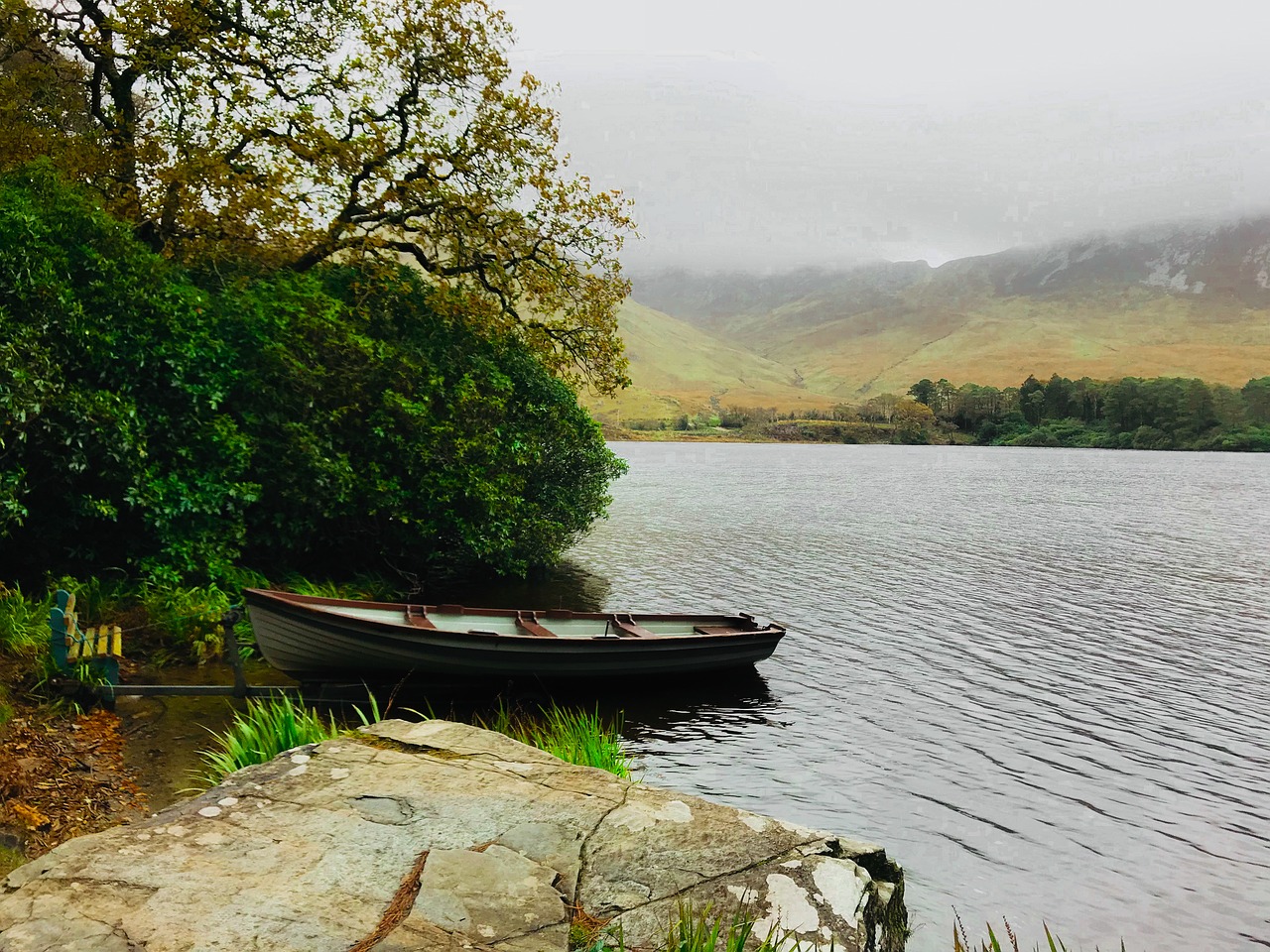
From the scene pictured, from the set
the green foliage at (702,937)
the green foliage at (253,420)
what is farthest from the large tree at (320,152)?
the green foliage at (702,937)

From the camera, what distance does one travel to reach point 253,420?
60.6 ft

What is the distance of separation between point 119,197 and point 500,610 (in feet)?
44.4

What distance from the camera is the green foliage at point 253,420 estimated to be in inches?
574

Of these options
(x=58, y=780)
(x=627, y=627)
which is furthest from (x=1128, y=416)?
(x=58, y=780)

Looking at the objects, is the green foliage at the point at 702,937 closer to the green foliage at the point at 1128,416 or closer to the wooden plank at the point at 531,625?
the wooden plank at the point at 531,625

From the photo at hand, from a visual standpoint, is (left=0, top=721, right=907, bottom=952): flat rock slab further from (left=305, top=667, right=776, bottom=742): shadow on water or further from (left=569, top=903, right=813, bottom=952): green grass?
(left=305, top=667, right=776, bottom=742): shadow on water

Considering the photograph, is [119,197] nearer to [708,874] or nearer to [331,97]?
[331,97]

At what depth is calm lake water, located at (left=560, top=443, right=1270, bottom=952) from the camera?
1056 centimetres

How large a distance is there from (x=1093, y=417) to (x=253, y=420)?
7170 inches

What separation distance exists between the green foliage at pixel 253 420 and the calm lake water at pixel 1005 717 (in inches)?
243

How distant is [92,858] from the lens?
5.43 metres

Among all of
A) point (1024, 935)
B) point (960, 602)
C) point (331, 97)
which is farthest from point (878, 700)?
point (331, 97)

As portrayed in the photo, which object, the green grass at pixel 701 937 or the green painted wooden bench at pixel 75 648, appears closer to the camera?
the green grass at pixel 701 937

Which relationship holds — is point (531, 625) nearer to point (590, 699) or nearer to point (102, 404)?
point (590, 699)
